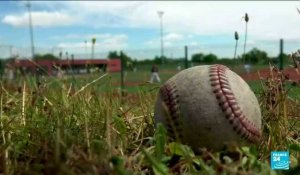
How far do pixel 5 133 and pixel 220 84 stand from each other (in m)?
1.98

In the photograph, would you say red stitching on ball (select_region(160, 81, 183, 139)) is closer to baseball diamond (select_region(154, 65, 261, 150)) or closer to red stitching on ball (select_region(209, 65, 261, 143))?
baseball diamond (select_region(154, 65, 261, 150))

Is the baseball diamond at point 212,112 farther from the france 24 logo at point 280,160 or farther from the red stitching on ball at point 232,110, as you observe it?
the france 24 logo at point 280,160

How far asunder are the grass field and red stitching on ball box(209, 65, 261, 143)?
14 cm

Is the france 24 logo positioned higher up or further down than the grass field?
further down

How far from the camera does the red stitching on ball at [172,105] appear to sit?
3891mm

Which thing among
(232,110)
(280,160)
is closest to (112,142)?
(232,110)

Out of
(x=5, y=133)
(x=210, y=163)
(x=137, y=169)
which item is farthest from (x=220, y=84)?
(x=5, y=133)

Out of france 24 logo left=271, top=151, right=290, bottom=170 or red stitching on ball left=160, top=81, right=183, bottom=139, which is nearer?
france 24 logo left=271, top=151, right=290, bottom=170

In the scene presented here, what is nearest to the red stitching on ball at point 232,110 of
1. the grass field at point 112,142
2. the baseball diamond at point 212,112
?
the baseball diamond at point 212,112

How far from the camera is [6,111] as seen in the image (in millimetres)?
6137

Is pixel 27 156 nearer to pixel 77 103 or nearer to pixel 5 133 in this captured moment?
pixel 5 133

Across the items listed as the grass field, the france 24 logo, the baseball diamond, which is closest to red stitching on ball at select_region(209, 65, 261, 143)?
the baseball diamond

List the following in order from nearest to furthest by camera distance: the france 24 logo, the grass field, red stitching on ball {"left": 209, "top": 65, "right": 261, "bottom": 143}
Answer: the grass field
the france 24 logo
red stitching on ball {"left": 209, "top": 65, "right": 261, "bottom": 143}

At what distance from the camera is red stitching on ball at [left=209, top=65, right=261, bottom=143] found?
12.5 ft
